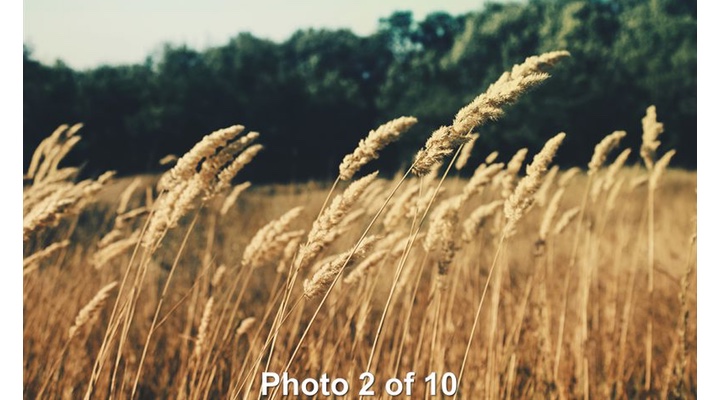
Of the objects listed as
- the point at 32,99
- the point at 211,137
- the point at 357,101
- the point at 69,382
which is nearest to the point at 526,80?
the point at 211,137

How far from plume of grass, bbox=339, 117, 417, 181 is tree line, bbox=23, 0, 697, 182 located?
7407mm

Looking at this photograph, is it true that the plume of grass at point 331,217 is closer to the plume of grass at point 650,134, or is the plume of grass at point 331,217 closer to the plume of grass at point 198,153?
the plume of grass at point 198,153

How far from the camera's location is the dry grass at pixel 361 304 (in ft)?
3.77

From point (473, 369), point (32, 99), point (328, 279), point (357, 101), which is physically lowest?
point (473, 369)

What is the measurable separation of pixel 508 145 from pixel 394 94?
2777 mm

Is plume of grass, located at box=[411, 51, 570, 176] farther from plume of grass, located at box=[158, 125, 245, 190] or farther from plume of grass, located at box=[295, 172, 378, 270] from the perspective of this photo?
plume of grass, located at box=[158, 125, 245, 190]

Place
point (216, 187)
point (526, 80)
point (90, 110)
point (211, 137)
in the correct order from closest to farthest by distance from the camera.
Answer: point (526, 80)
point (211, 137)
point (216, 187)
point (90, 110)

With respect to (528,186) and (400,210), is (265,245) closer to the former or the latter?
(400,210)

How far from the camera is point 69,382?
175 cm

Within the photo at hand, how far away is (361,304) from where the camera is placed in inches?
69.7

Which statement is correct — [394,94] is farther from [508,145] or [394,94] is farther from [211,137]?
[211,137]

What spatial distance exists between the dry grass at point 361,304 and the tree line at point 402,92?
20.2ft

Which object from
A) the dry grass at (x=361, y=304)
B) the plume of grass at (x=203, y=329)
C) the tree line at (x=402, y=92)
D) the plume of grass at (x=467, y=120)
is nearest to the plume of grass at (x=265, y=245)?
the dry grass at (x=361, y=304)

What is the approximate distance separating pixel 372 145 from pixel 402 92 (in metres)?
12.4
